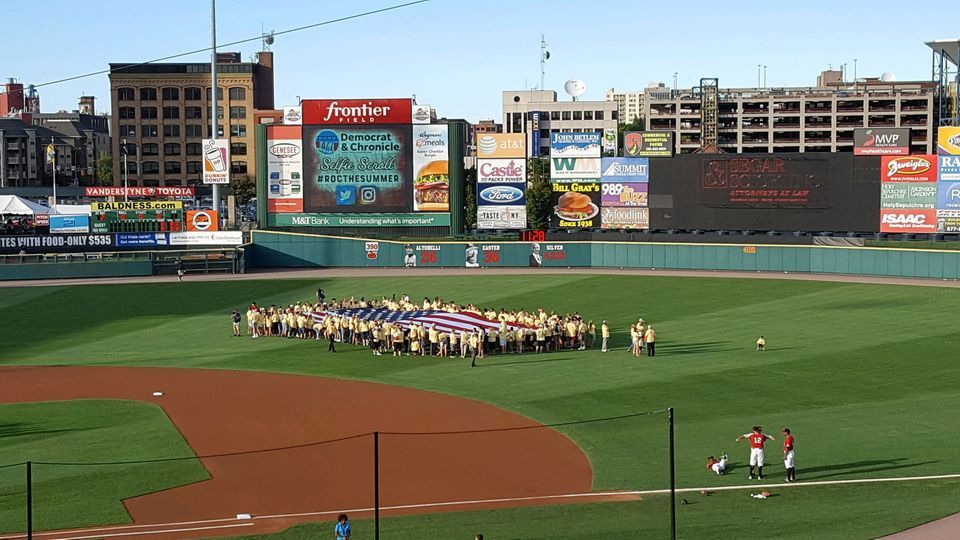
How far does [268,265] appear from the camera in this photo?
7725cm

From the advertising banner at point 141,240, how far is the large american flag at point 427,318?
94.7 ft

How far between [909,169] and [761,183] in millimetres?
9403

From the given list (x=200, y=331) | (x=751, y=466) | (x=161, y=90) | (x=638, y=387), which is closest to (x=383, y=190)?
(x=200, y=331)

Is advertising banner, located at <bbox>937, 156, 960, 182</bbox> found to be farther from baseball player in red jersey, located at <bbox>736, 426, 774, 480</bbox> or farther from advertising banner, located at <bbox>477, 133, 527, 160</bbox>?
baseball player in red jersey, located at <bbox>736, 426, 774, 480</bbox>

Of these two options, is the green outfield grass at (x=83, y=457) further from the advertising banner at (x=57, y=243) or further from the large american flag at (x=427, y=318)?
the advertising banner at (x=57, y=243)

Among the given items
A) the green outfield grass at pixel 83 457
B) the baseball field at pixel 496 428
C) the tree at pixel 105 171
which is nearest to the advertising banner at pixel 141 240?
the baseball field at pixel 496 428

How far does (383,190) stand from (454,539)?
57.6 meters

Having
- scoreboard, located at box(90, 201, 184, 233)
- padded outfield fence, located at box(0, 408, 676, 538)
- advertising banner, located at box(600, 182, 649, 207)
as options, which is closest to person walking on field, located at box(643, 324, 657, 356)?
padded outfield fence, located at box(0, 408, 676, 538)

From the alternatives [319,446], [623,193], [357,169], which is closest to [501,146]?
[623,193]

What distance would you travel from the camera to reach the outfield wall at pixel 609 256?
64.8m

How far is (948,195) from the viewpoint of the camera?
71.9 m

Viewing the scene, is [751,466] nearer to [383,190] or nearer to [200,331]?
[200,331]

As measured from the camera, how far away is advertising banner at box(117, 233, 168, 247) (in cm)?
7444

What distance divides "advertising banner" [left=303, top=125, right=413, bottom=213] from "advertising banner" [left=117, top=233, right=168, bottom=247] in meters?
10.3
